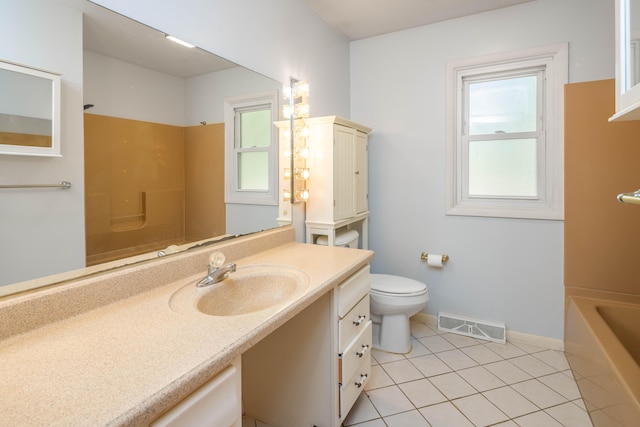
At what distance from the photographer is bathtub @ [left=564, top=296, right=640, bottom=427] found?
4.00ft

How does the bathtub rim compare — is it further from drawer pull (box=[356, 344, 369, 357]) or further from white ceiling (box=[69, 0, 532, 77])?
white ceiling (box=[69, 0, 532, 77])

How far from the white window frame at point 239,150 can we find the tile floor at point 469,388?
1223 millimetres

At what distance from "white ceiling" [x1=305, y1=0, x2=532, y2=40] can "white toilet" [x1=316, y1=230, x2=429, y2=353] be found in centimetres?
159

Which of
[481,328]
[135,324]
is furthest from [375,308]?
[135,324]

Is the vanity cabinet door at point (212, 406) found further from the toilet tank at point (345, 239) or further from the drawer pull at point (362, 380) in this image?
the toilet tank at point (345, 239)

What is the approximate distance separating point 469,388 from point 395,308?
60 centimetres

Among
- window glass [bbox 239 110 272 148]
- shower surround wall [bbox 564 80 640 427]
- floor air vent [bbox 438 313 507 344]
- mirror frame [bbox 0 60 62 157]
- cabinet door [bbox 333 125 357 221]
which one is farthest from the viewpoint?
floor air vent [bbox 438 313 507 344]

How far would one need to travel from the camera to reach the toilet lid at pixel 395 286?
7.39 ft

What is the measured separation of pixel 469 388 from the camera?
192 centimetres

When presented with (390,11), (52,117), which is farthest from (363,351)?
(390,11)

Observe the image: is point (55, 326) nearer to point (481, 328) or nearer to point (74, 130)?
point (74, 130)

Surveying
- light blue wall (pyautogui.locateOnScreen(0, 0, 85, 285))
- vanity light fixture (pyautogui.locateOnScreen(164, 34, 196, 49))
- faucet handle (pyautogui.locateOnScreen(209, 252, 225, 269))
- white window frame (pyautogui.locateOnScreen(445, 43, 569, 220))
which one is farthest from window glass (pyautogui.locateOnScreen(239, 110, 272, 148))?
white window frame (pyautogui.locateOnScreen(445, 43, 569, 220))

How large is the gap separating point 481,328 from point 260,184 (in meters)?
1.97

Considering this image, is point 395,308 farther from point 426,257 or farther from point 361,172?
point 361,172
